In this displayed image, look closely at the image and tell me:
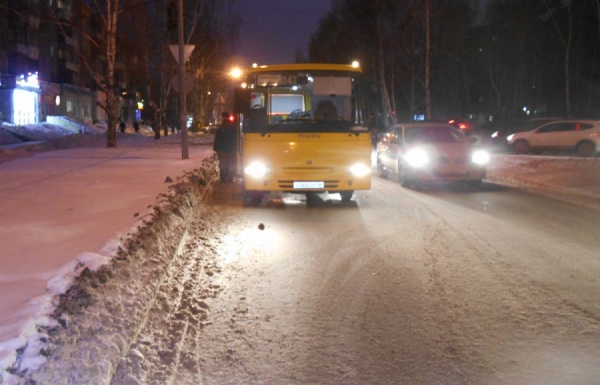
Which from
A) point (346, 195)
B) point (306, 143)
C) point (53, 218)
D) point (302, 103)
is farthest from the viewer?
point (346, 195)

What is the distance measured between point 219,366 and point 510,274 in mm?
4076

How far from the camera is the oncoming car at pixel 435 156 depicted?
16500mm

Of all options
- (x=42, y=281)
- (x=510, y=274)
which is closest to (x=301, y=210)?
(x=510, y=274)

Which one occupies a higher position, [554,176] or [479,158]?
[479,158]

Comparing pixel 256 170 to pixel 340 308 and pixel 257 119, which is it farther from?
pixel 340 308

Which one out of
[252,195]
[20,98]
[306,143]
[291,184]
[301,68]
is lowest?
[252,195]

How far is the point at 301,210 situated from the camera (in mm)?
13359

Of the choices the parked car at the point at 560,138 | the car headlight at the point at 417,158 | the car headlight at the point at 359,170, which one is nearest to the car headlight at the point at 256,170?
the car headlight at the point at 359,170

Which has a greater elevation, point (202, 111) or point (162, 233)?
point (202, 111)

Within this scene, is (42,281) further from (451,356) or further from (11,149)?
(11,149)

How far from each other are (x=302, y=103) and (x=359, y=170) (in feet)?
6.44

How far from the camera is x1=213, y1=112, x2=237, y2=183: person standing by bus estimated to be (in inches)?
727

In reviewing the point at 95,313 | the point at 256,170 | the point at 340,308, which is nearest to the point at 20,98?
the point at 256,170

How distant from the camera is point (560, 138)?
1171 inches
